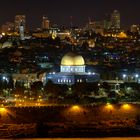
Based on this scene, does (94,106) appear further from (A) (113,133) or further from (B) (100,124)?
(A) (113,133)

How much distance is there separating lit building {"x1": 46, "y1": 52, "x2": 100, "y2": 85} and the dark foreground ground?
29.1 feet

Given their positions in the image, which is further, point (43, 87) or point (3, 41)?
point (3, 41)

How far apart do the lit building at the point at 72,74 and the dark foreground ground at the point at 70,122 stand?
8880mm

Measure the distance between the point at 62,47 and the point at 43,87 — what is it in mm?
22681

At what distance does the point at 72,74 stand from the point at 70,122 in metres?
10.5

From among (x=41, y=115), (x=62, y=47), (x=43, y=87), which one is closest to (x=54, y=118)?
(x=41, y=115)

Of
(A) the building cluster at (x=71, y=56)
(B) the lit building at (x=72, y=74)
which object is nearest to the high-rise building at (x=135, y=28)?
(A) the building cluster at (x=71, y=56)

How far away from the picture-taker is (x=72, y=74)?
28094 millimetres

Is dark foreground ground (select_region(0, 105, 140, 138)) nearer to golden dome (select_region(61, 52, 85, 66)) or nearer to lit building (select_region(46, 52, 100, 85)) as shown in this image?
lit building (select_region(46, 52, 100, 85))

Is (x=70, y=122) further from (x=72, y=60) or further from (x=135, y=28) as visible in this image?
(x=135, y=28)

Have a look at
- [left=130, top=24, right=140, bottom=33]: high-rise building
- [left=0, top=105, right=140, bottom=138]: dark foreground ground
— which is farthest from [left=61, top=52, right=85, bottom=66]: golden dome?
[left=130, top=24, right=140, bottom=33]: high-rise building

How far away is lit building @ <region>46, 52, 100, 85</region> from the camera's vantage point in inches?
1096

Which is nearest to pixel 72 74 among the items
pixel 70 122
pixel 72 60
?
pixel 72 60

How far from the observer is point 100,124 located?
16750 millimetres
